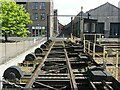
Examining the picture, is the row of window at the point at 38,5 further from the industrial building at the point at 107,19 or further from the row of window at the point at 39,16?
the industrial building at the point at 107,19

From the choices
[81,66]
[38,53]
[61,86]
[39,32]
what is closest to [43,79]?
[61,86]

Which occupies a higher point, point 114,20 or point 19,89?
point 114,20

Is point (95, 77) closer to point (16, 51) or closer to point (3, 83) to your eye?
point (3, 83)

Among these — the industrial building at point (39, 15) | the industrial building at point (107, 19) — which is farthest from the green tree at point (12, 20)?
the industrial building at point (39, 15)

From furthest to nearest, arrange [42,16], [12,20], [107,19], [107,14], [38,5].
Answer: [38,5] → [42,16] → [107,14] → [107,19] → [12,20]

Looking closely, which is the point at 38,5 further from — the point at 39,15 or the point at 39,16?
the point at 39,16

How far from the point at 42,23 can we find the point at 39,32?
10.0 ft

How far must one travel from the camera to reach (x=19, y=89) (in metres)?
7.31

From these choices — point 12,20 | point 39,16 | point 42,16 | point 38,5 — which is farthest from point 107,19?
point 12,20

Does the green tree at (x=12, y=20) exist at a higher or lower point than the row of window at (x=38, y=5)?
lower

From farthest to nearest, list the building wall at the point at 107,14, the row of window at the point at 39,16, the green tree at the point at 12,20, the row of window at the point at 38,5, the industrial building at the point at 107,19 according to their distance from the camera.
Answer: the row of window at the point at 38,5 < the row of window at the point at 39,16 < the building wall at the point at 107,14 < the industrial building at the point at 107,19 < the green tree at the point at 12,20

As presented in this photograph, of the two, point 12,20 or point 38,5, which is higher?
point 38,5

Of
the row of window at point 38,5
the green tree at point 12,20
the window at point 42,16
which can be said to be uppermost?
the row of window at point 38,5

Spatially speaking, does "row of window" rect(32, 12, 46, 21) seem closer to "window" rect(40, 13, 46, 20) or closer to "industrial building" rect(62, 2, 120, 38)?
"window" rect(40, 13, 46, 20)
